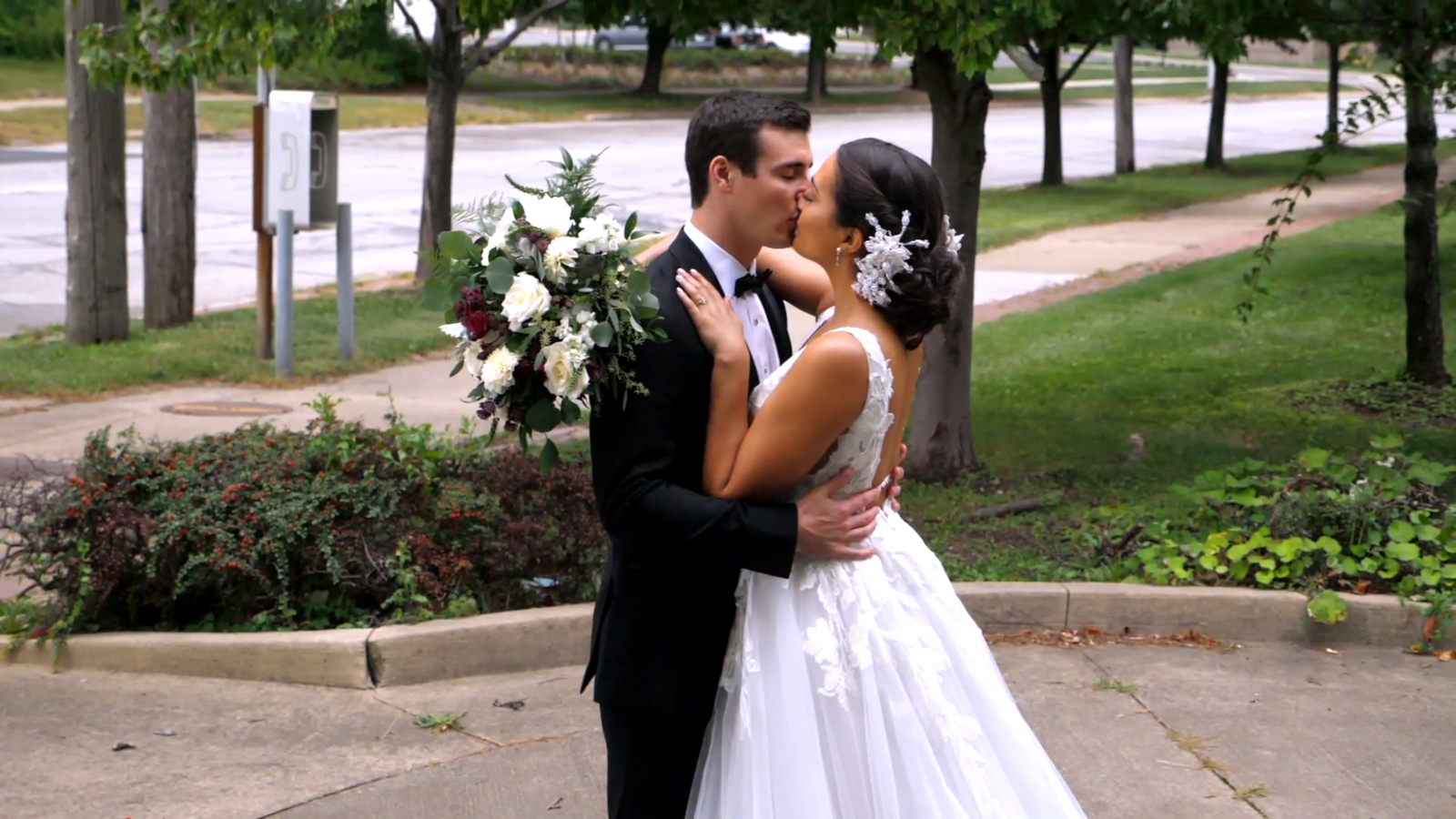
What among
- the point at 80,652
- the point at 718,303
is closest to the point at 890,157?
the point at 718,303

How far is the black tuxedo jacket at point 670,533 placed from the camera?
2.83 metres

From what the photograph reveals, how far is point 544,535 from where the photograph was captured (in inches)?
226

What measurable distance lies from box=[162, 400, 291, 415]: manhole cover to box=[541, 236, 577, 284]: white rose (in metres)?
6.96

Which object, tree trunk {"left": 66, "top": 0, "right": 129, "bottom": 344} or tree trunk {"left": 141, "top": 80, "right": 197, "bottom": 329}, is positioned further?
tree trunk {"left": 141, "top": 80, "right": 197, "bottom": 329}

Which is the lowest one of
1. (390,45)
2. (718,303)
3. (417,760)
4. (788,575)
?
(417,760)

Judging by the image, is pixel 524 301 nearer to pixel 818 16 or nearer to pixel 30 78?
pixel 818 16

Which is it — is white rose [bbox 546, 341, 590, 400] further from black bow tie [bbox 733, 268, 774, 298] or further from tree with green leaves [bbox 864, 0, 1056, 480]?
tree with green leaves [bbox 864, 0, 1056, 480]

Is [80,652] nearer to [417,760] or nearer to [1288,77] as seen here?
[417,760]

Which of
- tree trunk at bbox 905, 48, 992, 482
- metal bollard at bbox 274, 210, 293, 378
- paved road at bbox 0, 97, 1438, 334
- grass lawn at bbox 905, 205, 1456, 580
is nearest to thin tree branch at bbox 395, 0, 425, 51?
metal bollard at bbox 274, 210, 293, 378

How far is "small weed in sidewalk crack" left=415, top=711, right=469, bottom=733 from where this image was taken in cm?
488

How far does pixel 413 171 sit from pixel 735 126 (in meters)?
22.8

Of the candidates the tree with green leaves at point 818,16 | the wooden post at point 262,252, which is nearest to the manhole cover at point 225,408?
the wooden post at point 262,252

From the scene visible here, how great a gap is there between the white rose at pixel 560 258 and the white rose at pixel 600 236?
24mm

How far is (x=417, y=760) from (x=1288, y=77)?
6442cm
